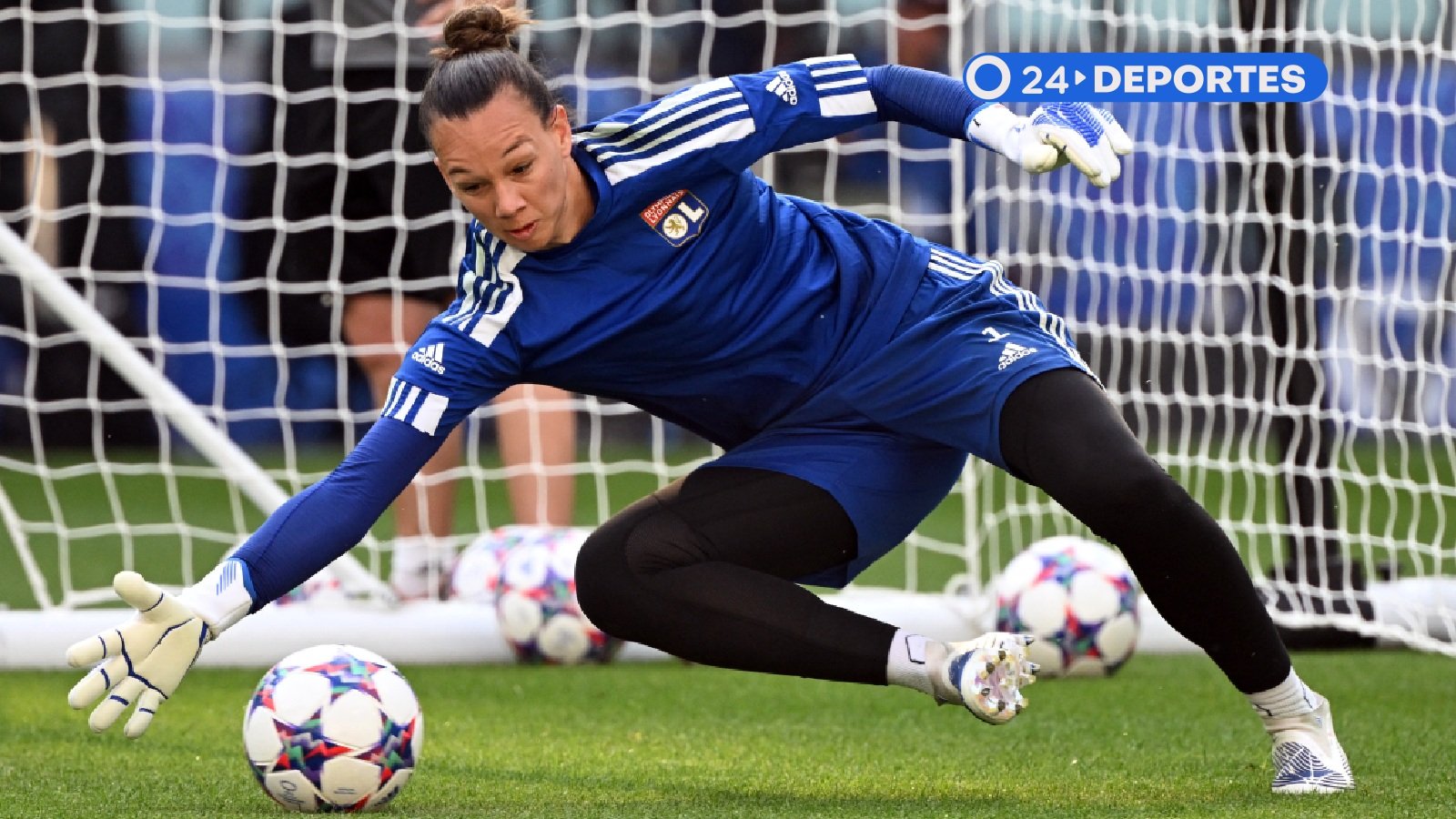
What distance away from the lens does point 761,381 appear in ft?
11.4

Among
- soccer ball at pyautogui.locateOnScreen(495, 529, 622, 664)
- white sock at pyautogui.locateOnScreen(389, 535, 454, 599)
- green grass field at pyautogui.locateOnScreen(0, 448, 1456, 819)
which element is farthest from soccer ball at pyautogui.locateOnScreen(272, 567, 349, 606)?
soccer ball at pyautogui.locateOnScreen(495, 529, 622, 664)

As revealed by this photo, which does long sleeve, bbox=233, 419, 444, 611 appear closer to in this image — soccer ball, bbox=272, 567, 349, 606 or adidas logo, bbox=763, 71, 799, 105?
A: adidas logo, bbox=763, 71, 799, 105

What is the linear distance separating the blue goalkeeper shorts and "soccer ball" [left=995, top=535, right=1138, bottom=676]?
58.8 inches

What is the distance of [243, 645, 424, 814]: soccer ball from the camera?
3.18 meters

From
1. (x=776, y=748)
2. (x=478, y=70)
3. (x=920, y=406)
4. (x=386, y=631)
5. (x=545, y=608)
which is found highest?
(x=478, y=70)

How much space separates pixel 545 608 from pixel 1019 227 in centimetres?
200

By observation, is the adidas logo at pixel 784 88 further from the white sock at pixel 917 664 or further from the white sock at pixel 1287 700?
the white sock at pixel 1287 700

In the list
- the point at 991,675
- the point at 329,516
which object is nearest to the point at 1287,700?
the point at 991,675

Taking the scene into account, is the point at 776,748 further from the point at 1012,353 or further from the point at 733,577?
the point at 1012,353

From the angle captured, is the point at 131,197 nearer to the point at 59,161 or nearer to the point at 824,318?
the point at 59,161

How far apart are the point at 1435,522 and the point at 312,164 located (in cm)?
407

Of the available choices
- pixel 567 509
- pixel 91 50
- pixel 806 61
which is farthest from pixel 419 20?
pixel 806 61

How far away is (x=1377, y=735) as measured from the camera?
13.6ft

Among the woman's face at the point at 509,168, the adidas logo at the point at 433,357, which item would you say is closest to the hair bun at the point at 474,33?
the woman's face at the point at 509,168
